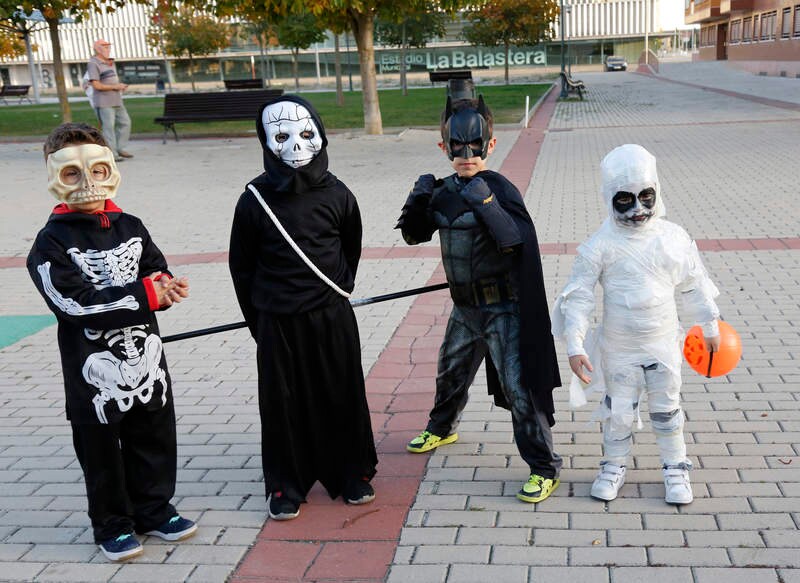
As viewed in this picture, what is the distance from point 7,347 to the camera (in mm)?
6188

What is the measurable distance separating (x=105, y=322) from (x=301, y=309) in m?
0.74

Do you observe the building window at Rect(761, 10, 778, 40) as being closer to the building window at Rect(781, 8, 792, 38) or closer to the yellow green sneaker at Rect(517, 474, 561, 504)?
the building window at Rect(781, 8, 792, 38)

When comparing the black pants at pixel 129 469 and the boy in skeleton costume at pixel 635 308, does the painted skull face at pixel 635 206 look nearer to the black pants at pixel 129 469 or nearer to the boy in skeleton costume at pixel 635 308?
the boy in skeleton costume at pixel 635 308

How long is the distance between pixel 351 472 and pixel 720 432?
1.82m

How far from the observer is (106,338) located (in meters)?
3.10

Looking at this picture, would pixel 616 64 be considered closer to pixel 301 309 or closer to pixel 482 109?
pixel 482 109

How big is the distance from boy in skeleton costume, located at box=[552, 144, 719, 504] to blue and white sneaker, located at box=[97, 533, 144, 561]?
1.80m

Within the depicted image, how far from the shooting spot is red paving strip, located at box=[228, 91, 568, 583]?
312cm

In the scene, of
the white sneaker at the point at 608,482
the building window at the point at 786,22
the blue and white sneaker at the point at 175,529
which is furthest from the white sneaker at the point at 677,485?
the building window at the point at 786,22

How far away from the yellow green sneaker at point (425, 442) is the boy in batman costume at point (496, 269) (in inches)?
22.6

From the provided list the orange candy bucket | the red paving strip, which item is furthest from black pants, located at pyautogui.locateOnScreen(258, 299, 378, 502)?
the orange candy bucket

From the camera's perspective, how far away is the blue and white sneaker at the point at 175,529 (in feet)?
11.0

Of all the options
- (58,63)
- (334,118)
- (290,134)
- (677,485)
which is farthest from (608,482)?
(334,118)

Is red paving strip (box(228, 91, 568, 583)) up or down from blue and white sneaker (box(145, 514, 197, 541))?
down
